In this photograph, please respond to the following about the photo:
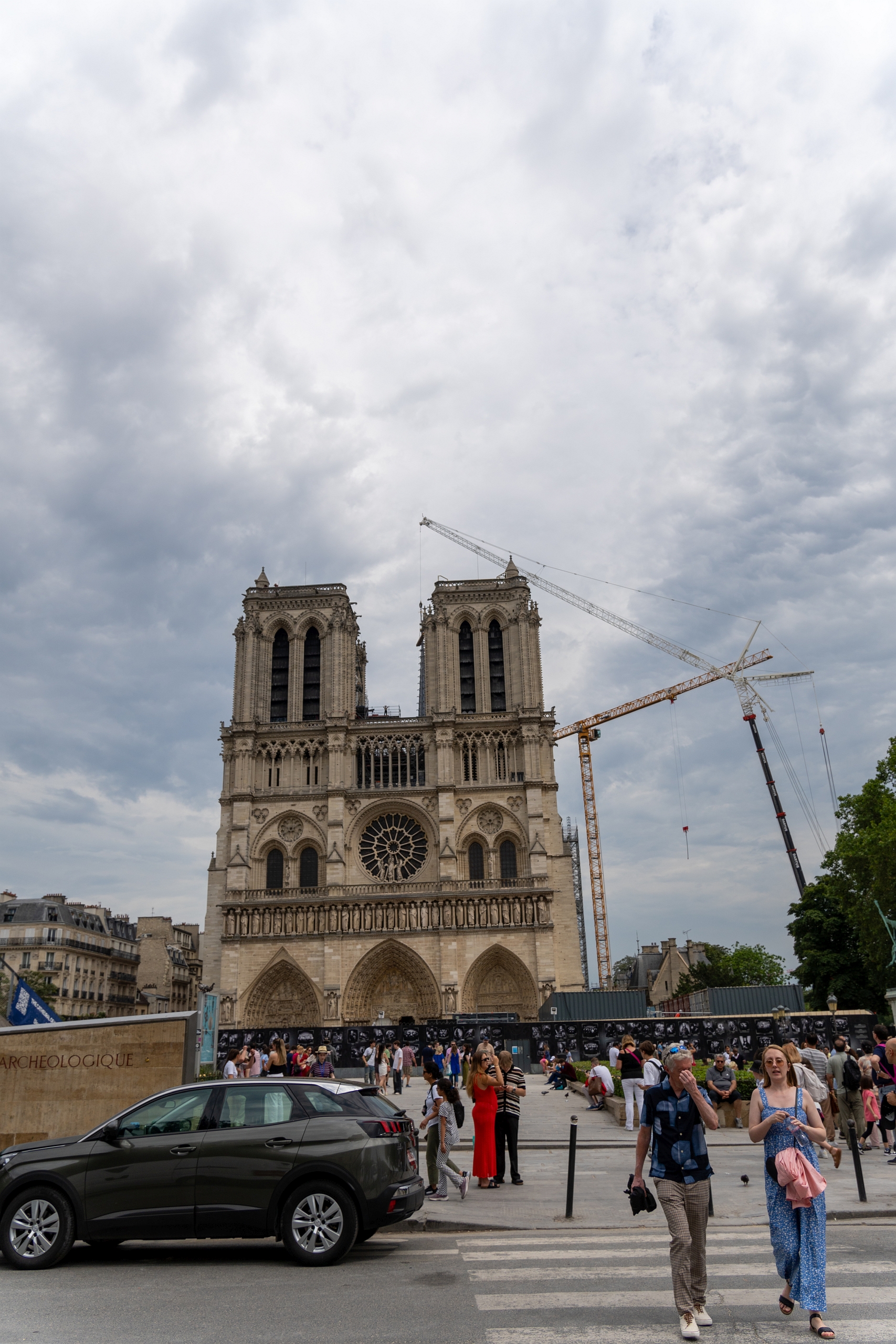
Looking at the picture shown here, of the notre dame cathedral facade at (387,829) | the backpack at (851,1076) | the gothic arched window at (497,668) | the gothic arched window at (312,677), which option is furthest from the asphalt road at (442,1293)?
the gothic arched window at (312,677)

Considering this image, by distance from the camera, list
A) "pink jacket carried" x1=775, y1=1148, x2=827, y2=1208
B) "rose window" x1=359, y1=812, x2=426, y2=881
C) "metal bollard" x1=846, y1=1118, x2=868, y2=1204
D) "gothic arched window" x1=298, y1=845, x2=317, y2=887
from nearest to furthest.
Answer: "pink jacket carried" x1=775, y1=1148, x2=827, y2=1208, "metal bollard" x1=846, y1=1118, x2=868, y2=1204, "gothic arched window" x1=298, y1=845, x2=317, y2=887, "rose window" x1=359, y1=812, x2=426, y2=881

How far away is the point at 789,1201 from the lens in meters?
5.47

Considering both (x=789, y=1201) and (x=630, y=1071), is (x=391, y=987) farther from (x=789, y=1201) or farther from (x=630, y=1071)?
(x=789, y=1201)

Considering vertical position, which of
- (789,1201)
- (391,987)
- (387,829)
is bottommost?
(789,1201)

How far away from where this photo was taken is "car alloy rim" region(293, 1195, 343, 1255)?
7215 millimetres

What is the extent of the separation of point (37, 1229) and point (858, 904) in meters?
33.0

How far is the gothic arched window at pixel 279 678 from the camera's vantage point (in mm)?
52219

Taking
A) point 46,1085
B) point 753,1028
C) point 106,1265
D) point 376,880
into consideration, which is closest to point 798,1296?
point 106,1265

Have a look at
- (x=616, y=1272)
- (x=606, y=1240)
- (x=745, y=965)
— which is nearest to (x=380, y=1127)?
(x=616, y=1272)

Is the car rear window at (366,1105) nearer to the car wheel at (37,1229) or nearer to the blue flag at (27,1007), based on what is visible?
the car wheel at (37,1229)

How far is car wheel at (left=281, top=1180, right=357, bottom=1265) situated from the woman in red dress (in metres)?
3.64

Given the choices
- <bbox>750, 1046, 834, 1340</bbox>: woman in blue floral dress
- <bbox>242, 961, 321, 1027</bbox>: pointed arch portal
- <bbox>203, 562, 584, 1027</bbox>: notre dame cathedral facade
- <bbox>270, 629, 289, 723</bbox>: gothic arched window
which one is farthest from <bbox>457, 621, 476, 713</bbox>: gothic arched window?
<bbox>750, 1046, 834, 1340</bbox>: woman in blue floral dress

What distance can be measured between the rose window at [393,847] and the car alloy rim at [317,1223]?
41647 mm

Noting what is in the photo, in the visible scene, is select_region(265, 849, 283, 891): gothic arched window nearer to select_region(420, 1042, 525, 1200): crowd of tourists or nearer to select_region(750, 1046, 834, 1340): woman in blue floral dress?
select_region(420, 1042, 525, 1200): crowd of tourists
